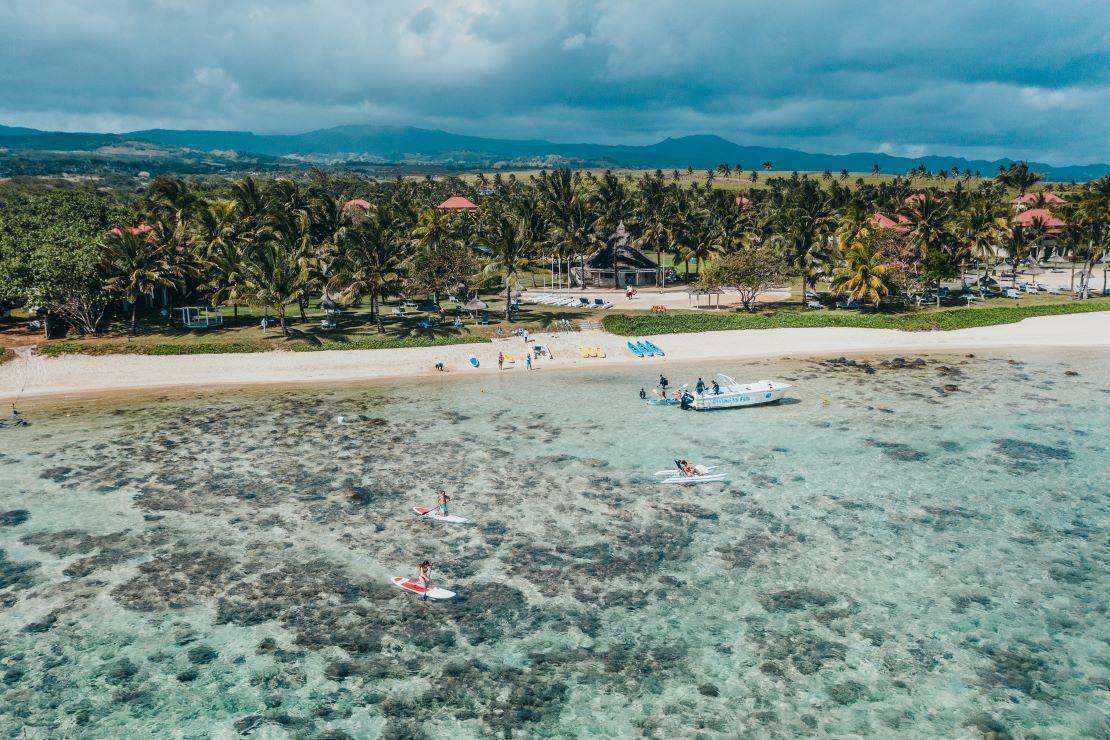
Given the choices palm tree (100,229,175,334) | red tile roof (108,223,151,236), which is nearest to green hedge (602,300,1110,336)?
palm tree (100,229,175,334)

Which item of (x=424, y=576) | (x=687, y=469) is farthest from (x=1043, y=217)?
(x=424, y=576)

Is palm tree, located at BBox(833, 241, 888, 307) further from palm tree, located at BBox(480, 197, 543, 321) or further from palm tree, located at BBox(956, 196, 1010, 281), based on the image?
palm tree, located at BBox(480, 197, 543, 321)

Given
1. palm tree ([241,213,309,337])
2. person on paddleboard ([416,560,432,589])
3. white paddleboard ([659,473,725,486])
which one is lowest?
person on paddleboard ([416,560,432,589])

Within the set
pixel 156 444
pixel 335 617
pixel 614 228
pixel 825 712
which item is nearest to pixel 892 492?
pixel 825 712

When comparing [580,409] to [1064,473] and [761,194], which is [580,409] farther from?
[761,194]

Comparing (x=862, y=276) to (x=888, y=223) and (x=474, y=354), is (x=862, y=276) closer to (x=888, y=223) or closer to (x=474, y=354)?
(x=888, y=223)

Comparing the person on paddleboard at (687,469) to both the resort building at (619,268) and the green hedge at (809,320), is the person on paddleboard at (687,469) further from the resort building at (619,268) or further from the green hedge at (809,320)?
the resort building at (619,268)
